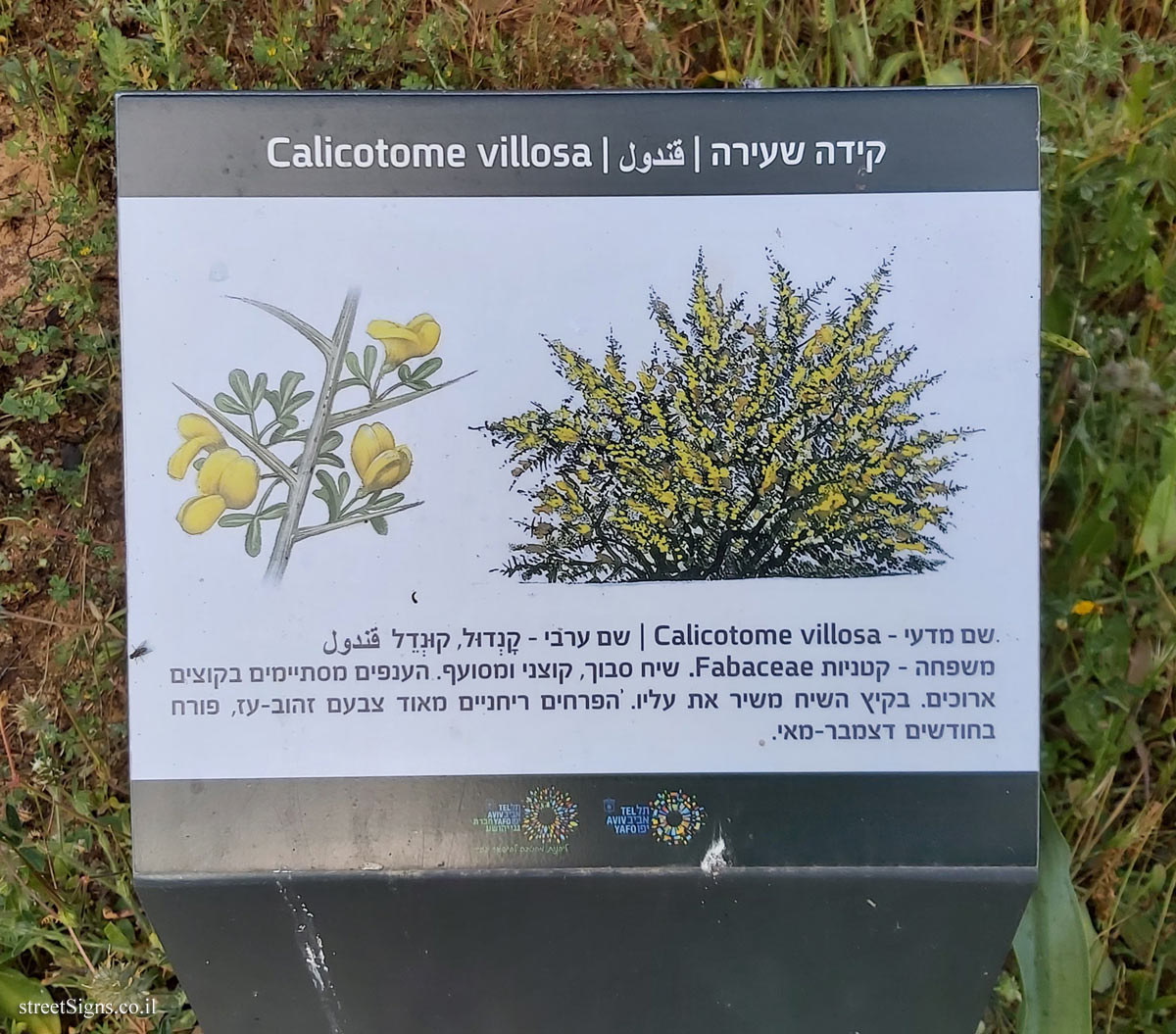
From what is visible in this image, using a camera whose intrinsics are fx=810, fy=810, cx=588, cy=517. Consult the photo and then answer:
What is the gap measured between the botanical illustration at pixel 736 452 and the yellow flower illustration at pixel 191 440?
13.7 inches

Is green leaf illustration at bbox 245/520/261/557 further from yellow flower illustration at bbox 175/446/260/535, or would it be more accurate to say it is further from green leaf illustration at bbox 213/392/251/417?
green leaf illustration at bbox 213/392/251/417

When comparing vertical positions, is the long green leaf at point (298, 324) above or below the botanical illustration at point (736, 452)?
above

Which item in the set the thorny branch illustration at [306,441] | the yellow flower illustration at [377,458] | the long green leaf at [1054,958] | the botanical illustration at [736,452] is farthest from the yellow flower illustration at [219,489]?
the long green leaf at [1054,958]

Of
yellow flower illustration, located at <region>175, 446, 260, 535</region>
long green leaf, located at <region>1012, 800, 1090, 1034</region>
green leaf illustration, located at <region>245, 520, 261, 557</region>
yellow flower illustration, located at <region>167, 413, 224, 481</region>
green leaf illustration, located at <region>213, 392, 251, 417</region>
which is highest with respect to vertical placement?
green leaf illustration, located at <region>213, 392, 251, 417</region>

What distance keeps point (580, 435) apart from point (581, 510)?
95mm

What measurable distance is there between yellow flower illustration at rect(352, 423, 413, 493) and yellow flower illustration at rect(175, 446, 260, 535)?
134 mm

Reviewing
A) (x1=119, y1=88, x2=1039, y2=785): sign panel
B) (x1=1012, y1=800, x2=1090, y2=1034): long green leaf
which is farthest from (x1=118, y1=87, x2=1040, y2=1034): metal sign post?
(x1=1012, y1=800, x2=1090, y2=1034): long green leaf

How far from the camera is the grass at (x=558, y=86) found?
1.25 metres

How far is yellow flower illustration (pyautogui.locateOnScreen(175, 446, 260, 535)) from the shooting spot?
3.38ft

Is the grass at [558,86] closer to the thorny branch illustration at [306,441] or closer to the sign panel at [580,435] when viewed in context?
the sign panel at [580,435]

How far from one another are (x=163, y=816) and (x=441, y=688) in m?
0.40

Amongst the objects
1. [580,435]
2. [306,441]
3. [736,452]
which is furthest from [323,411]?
[736,452]

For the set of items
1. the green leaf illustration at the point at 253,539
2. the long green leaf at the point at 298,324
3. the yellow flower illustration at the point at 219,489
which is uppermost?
the long green leaf at the point at 298,324

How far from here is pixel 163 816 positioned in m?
1.05
